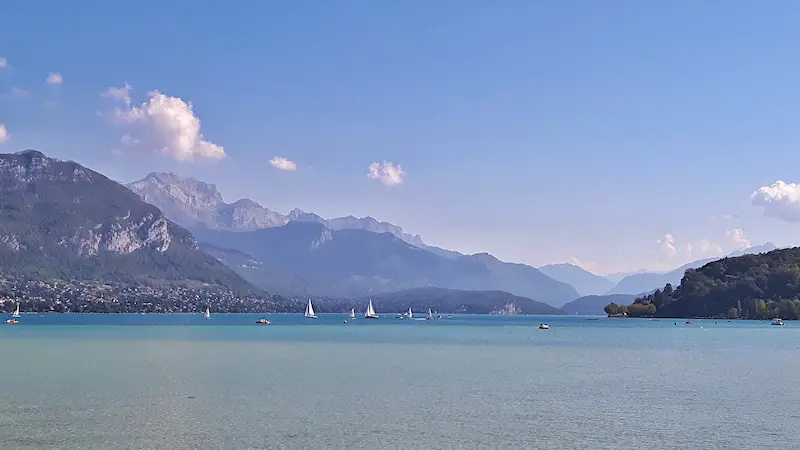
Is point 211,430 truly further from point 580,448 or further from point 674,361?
point 674,361

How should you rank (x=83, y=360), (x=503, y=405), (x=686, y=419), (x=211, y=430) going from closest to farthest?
(x=211, y=430)
(x=686, y=419)
(x=503, y=405)
(x=83, y=360)

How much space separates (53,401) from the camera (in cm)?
5559

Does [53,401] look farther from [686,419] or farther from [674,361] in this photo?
[674,361]

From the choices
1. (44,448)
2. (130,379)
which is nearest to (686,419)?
(44,448)

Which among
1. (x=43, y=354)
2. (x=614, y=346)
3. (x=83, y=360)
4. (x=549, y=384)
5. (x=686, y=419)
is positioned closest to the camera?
(x=686, y=419)

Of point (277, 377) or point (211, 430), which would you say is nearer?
point (211, 430)

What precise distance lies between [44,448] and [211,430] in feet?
27.9

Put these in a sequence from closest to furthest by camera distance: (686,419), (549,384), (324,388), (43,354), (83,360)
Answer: (686,419) → (324,388) → (549,384) → (83,360) → (43,354)

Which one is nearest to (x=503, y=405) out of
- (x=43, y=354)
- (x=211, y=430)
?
(x=211, y=430)

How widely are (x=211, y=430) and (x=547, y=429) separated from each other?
1778cm

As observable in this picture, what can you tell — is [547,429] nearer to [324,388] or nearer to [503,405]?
[503,405]

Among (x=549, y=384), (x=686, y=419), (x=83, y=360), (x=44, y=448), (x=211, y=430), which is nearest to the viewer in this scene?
(x=44, y=448)

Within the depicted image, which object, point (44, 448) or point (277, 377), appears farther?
point (277, 377)

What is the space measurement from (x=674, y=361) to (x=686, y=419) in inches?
1892
